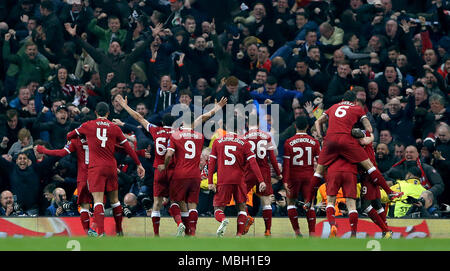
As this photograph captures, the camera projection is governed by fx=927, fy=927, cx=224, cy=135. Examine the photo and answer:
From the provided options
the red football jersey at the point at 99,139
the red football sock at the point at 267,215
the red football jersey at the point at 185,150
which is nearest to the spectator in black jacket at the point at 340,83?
the red football sock at the point at 267,215

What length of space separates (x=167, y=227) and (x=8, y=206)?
3.28m

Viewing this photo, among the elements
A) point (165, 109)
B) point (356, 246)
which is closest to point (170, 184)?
point (165, 109)

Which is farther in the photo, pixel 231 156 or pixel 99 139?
pixel 231 156

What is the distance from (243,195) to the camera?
1688 centimetres

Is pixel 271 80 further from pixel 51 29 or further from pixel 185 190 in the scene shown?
pixel 51 29

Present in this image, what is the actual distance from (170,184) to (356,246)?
5690 millimetres

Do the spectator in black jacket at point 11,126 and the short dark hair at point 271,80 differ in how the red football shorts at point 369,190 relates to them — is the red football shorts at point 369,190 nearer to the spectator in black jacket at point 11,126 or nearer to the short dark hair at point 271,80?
the short dark hair at point 271,80

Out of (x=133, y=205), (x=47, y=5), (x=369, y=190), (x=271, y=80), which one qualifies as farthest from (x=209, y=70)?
(x=369, y=190)

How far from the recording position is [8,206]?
18828 millimetres

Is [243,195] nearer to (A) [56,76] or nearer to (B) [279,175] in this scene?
(B) [279,175]

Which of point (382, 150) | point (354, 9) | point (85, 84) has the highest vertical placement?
point (354, 9)

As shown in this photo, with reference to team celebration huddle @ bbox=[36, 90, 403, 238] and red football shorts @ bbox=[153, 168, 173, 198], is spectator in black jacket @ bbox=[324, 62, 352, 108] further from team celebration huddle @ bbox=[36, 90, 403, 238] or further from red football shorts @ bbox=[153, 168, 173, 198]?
red football shorts @ bbox=[153, 168, 173, 198]

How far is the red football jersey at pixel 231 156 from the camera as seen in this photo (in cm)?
1680
